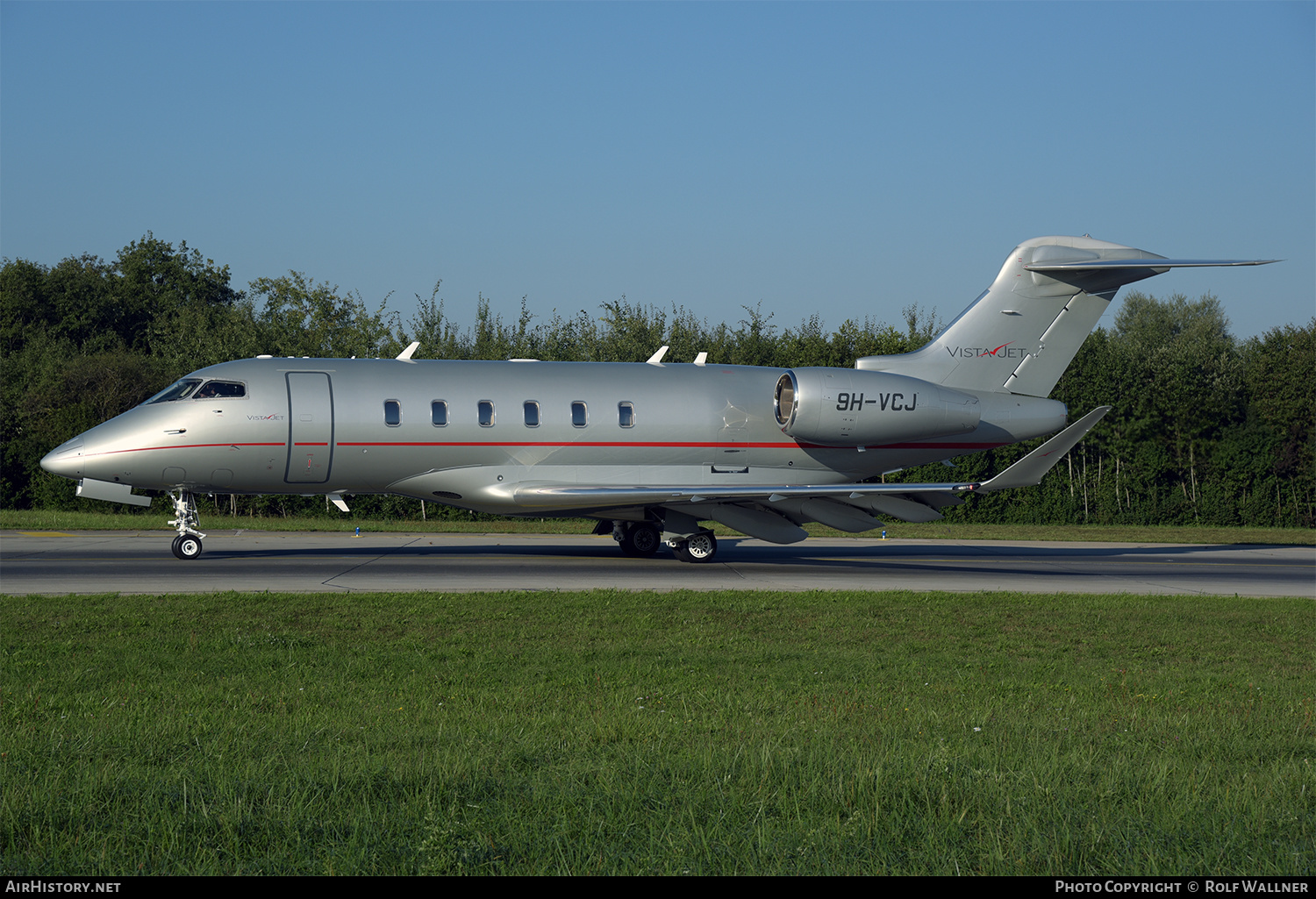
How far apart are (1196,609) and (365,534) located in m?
19.9

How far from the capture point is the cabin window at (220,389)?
789 inches

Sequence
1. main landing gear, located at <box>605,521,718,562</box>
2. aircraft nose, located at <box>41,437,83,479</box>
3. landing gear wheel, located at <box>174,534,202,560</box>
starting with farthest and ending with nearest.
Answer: main landing gear, located at <box>605,521,718,562</box> → landing gear wheel, located at <box>174,534,202,560</box> → aircraft nose, located at <box>41,437,83,479</box>

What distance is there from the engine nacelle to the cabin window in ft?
35.0

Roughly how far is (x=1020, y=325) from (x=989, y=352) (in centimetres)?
90

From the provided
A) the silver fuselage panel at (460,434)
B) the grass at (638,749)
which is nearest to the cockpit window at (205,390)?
the silver fuselage panel at (460,434)

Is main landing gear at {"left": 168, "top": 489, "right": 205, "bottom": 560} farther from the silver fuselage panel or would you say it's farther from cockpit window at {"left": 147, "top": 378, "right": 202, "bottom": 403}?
cockpit window at {"left": 147, "top": 378, "right": 202, "bottom": 403}

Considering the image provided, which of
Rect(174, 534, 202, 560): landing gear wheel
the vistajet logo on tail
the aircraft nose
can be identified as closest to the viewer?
the aircraft nose

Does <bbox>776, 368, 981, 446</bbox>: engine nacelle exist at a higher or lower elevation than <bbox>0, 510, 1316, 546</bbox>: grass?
higher

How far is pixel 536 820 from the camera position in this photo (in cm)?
529

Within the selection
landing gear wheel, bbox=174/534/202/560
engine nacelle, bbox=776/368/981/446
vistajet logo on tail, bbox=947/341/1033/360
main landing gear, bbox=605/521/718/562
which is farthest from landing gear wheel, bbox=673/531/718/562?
landing gear wheel, bbox=174/534/202/560

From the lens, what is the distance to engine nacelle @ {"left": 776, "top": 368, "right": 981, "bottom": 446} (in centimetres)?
2167

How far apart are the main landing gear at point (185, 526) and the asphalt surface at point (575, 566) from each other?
297 mm

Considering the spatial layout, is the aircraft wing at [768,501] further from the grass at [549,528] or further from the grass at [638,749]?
the grass at [549,528]

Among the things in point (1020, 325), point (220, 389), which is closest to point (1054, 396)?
point (1020, 325)
